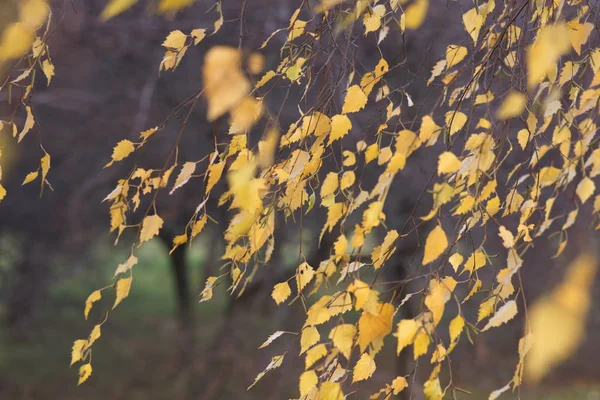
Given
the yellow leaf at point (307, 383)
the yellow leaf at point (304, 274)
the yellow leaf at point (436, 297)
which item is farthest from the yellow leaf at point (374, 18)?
the yellow leaf at point (307, 383)

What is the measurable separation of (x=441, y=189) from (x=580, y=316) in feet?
18.6

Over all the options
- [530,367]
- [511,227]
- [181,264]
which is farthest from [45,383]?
[511,227]

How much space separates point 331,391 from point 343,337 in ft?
0.42

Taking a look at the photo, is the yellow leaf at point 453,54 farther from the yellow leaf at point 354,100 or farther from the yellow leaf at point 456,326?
the yellow leaf at point 456,326

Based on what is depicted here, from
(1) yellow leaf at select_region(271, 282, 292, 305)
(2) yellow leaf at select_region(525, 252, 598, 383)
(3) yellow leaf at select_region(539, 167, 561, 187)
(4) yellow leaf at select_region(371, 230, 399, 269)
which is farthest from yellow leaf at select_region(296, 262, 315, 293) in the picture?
(2) yellow leaf at select_region(525, 252, 598, 383)

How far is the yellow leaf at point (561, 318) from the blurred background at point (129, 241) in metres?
0.17

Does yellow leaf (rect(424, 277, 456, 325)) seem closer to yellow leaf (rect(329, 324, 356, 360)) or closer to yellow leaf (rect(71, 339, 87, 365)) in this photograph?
yellow leaf (rect(329, 324, 356, 360))

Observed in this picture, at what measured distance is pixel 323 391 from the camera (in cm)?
Answer: 171

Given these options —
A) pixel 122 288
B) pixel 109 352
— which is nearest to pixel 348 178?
pixel 122 288

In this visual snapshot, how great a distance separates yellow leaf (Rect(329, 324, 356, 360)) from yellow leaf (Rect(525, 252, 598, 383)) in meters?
3.37

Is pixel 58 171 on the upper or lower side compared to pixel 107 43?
lower

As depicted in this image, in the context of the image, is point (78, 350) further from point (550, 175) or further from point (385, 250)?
point (550, 175)

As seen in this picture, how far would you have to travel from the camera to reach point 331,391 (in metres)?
1.69

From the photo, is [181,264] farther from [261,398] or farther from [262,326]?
[262,326]
